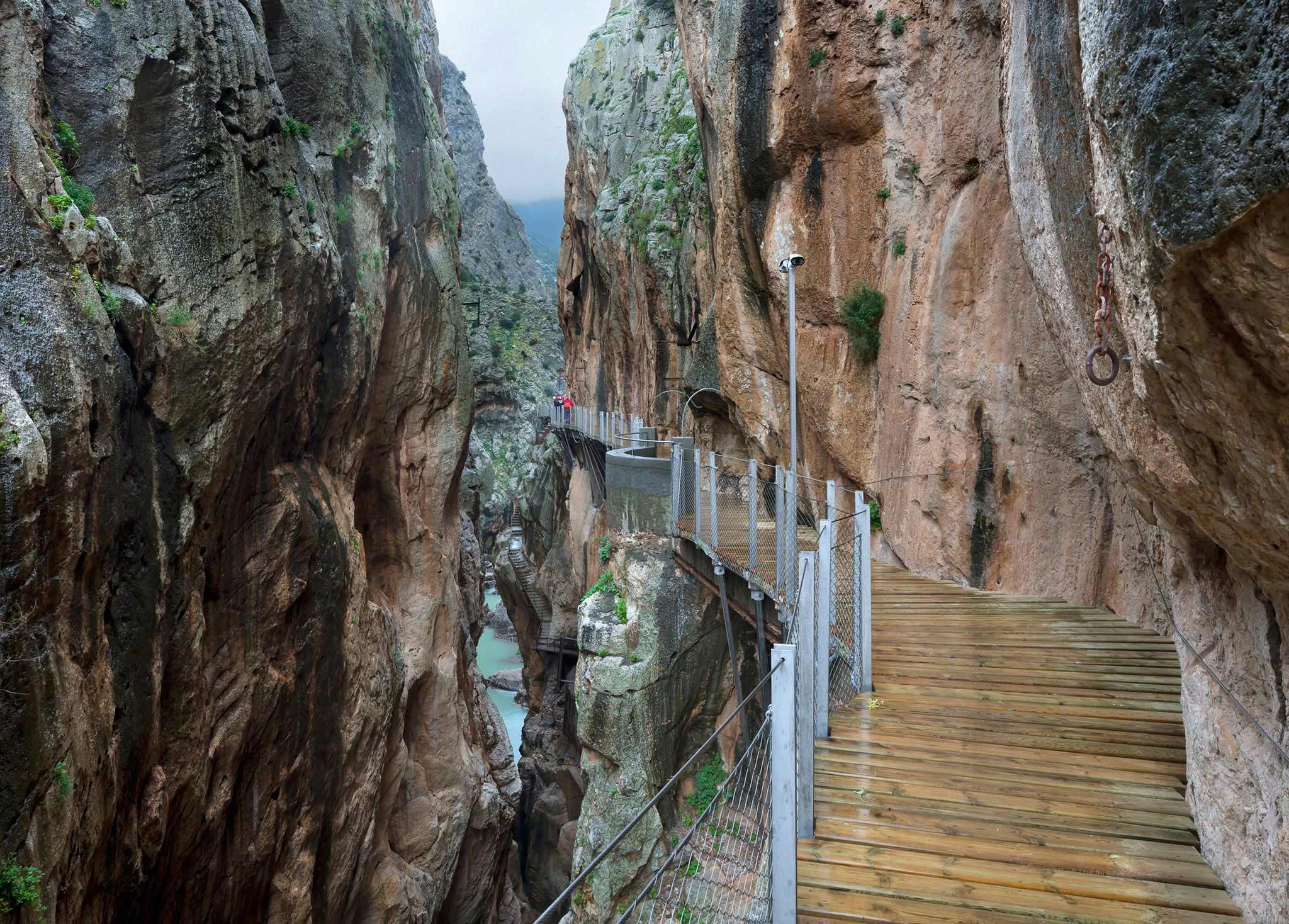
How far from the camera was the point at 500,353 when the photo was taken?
49.5 m

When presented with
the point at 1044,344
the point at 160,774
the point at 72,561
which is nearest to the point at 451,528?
→ the point at 160,774

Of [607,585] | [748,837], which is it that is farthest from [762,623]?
[748,837]

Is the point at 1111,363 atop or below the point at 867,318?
below

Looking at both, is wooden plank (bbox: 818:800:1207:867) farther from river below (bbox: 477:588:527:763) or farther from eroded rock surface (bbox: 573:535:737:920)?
river below (bbox: 477:588:527:763)

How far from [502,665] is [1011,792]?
1621 inches

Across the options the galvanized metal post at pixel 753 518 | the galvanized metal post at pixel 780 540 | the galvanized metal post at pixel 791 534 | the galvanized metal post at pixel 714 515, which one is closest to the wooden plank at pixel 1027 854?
the galvanized metal post at pixel 791 534

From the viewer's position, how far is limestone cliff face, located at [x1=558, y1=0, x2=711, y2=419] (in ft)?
68.6

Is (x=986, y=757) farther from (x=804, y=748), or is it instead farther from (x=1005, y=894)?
(x=804, y=748)

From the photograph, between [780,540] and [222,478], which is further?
[780,540]

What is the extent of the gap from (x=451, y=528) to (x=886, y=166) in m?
10.6

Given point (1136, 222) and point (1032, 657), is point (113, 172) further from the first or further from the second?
point (1032, 657)

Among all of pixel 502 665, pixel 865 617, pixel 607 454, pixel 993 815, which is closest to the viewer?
pixel 993 815

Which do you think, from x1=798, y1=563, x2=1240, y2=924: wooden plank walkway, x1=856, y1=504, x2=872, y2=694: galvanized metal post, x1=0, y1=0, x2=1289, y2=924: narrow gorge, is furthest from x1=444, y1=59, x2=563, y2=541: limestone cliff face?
x1=798, y1=563, x2=1240, y2=924: wooden plank walkway

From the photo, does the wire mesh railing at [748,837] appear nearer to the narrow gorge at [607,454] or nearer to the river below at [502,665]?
the narrow gorge at [607,454]
